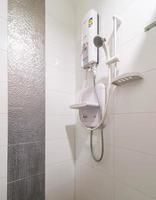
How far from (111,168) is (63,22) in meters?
1.39

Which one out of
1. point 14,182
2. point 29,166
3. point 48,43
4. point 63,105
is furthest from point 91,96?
point 14,182

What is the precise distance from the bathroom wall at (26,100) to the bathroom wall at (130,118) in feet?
1.61

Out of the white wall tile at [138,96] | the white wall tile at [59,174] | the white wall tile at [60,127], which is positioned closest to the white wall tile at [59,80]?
the white wall tile at [60,127]

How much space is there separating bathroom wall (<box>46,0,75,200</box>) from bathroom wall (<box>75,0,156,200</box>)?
30 cm

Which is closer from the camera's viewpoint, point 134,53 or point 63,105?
point 134,53

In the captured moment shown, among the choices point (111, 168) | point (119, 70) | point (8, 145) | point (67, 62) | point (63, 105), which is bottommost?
point (111, 168)

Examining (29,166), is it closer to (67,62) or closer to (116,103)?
(116,103)

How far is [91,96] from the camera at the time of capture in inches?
42.7

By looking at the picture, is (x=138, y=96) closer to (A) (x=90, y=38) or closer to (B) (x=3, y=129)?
(A) (x=90, y=38)

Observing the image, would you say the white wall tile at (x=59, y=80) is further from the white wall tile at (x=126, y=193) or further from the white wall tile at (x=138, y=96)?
the white wall tile at (x=126, y=193)

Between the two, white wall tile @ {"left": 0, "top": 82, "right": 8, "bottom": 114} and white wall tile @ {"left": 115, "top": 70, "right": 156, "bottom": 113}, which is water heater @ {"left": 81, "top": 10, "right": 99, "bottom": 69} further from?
white wall tile @ {"left": 0, "top": 82, "right": 8, "bottom": 114}

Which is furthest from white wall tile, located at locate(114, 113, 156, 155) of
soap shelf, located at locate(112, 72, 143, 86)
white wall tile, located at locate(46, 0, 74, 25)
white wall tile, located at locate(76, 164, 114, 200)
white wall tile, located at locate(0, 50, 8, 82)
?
white wall tile, located at locate(46, 0, 74, 25)

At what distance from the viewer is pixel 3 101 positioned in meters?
0.97

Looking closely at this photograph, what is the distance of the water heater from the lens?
3.41 feet
